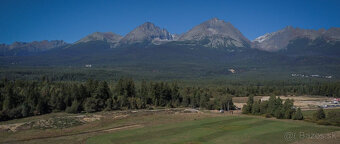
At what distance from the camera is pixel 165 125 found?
55.5 metres

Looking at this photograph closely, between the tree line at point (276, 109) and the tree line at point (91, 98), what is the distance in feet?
45.1

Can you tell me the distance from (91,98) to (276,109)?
50769 millimetres

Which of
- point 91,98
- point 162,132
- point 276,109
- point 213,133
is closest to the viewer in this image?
point 213,133

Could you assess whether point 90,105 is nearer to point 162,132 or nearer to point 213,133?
point 162,132

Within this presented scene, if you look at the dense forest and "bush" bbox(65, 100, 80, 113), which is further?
"bush" bbox(65, 100, 80, 113)

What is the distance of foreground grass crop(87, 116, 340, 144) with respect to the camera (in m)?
41.9

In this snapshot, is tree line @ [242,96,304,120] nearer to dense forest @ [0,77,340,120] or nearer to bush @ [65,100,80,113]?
dense forest @ [0,77,340,120]

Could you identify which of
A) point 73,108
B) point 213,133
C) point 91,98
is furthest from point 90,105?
point 213,133

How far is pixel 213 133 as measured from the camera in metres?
47.1

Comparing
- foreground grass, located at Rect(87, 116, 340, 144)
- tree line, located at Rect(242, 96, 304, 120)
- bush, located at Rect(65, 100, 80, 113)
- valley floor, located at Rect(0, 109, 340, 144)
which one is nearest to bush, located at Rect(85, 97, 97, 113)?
bush, located at Rect(65, 100, 80, 113)

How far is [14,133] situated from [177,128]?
2855 centimetres

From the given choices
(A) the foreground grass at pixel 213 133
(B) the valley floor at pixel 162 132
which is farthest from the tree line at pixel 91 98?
(A) the foreground grass at pixel 213 133

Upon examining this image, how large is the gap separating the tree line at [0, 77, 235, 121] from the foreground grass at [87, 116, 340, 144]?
34.6m

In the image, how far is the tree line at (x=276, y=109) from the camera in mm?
65550
